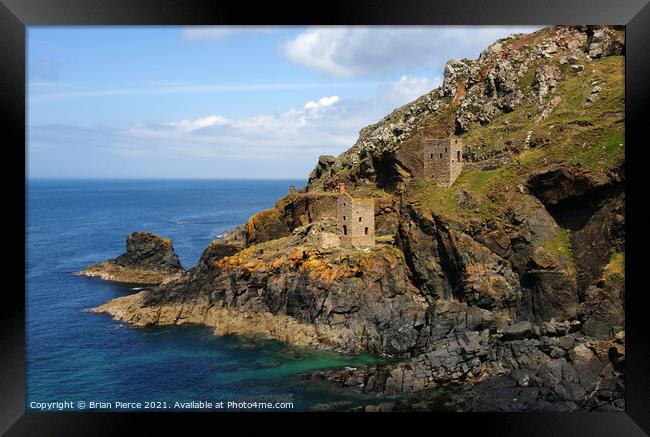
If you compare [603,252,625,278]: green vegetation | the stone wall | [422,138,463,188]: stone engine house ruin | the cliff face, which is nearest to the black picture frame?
the cliff face

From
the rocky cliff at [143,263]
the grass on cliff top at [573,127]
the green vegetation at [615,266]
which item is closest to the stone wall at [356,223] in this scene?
the grass on cliff top at [573,127]

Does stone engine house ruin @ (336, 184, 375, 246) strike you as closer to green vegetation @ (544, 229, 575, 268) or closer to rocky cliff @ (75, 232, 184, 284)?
green vegetation @ (544, 229, 575, 268)

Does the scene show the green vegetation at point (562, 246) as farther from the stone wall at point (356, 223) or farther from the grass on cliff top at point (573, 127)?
the stone wall at point (356, 223)

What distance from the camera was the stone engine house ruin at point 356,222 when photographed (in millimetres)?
37875

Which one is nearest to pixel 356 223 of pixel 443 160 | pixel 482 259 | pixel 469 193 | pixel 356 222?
pixel 356 222

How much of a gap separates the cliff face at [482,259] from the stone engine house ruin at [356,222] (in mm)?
1184

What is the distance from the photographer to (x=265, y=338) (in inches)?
1363

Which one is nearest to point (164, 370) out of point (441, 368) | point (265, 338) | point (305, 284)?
point (265, 338)

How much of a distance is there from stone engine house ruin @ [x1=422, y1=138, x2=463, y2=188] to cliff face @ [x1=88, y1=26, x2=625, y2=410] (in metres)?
0.66

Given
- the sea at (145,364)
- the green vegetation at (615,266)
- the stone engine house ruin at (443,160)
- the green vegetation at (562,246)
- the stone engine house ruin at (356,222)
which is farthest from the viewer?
the stone engine house ruin at (356,222)

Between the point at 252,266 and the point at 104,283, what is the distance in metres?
19.3

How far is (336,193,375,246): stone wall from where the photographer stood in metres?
37.9

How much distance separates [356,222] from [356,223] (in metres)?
0.06
